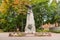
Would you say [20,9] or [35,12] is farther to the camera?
[35,12]

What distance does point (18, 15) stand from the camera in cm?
3228

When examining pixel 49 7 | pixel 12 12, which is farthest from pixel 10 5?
pixel 49 7

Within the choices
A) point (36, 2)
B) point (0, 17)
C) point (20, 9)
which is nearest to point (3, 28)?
point (0, 17)

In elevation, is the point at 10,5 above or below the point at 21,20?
above

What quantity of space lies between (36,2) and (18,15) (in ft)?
11.0

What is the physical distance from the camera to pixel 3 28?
32500 millimetres

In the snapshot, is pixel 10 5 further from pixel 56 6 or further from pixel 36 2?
pixel 56 6

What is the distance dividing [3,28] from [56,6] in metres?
8.90

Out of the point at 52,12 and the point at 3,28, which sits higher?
the point at 52,12

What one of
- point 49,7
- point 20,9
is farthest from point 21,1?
point 49,7

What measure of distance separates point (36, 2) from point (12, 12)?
4065 mm

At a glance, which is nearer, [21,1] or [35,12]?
[21,1]

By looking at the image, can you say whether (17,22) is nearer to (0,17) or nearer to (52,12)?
(0,17)

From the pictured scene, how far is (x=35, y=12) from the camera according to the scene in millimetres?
32969
